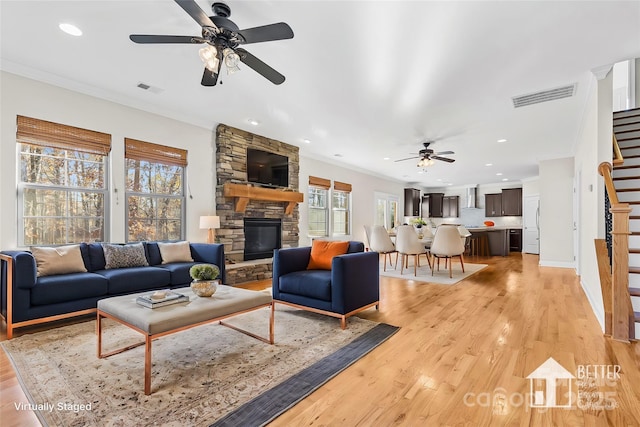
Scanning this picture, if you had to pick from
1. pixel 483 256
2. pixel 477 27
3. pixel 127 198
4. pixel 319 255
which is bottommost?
pixel 483 256

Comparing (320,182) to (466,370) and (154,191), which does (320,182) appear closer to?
(154,191)

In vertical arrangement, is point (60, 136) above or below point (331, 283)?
above

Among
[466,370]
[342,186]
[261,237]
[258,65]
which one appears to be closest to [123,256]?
[261,237]

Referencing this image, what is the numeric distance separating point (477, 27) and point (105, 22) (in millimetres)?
3052

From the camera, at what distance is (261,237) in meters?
5.95

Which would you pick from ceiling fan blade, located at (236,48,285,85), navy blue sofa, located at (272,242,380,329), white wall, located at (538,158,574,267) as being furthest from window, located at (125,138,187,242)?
white wall, located at (538,158,574,267)

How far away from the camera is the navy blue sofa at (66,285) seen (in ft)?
8.89

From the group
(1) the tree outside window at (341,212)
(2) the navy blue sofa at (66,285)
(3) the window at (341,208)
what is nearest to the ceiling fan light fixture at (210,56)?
(2) the navy blue sofa at (66,285)

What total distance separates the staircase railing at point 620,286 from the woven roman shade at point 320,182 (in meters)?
5.37

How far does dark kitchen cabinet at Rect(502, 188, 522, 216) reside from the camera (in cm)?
1108

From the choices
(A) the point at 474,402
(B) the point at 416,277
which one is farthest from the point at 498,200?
(A) the point at 474,402

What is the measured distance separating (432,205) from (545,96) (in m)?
9.55

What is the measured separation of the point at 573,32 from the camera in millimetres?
2566

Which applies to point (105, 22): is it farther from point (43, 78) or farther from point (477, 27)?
point (477, 27)
